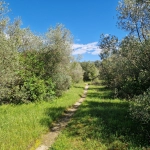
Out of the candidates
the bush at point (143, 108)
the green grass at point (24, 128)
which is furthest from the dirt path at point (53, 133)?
the bush at point (143, 108)

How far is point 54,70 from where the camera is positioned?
2491cm

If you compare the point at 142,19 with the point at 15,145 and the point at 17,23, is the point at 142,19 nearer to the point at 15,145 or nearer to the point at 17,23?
the point at 15,145

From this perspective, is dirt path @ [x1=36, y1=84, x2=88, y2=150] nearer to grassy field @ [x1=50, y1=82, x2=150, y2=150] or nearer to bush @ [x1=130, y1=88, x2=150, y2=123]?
grassy field @ [x1=50, y1=82, x2=150, y2=150]

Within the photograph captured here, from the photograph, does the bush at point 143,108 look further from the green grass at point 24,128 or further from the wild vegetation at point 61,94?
the green grass at point 24,128

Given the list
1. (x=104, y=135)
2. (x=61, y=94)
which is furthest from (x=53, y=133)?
(x=61, y=94)

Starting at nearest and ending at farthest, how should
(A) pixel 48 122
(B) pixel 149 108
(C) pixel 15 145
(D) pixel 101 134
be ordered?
(B) pixel 149 108 < (C) pixel 15 145 < (D) pixel 101 134 < (A) pixel 48 122

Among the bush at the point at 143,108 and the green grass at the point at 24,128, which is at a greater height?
the bush at the point at 143,108

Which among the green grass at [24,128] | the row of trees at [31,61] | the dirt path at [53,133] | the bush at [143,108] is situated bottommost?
the dirt path at [53,133]

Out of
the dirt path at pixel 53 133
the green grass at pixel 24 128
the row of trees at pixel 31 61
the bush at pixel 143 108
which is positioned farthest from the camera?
the row of trees at pixel 31 61

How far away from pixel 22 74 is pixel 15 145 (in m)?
12.1

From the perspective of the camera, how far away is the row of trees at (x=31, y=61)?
16.0 m

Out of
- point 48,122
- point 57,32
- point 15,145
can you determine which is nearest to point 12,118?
point 48,122

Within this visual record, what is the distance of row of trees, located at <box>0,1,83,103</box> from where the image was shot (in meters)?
16.0

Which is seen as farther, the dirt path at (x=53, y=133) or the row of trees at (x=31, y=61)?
the row of trees at (x=31, y=61)
